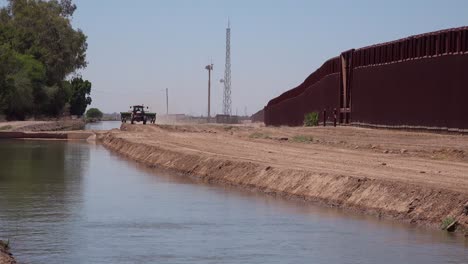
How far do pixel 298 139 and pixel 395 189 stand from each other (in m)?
28.3

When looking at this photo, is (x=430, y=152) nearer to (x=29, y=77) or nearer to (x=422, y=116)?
(x=422, y=116)

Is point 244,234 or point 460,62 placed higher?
point 460,62

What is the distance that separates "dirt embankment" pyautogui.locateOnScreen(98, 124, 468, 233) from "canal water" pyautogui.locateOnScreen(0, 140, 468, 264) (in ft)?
2.98

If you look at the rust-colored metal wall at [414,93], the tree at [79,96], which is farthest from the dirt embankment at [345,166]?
the tree at [79,96]

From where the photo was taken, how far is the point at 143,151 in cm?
5322

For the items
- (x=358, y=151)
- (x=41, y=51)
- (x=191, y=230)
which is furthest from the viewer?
(x=41, y=51)

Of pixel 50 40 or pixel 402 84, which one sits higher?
pixel 50 40

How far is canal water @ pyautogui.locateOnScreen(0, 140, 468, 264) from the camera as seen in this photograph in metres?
17.0

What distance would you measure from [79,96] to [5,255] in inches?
6748

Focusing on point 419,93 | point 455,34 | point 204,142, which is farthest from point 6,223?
point 204,142

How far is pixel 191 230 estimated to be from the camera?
20.5 meters

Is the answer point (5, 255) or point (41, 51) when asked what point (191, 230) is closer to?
point (5, 255)

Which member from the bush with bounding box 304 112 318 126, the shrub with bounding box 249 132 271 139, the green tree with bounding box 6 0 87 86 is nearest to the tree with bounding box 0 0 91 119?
the green tree with bounding box 6 0 87 86

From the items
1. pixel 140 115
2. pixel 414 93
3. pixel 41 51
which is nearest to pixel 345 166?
pixel 414 93
